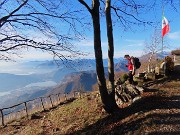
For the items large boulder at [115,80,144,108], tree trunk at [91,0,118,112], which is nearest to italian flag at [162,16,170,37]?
large boulder at [115,80,144,108]

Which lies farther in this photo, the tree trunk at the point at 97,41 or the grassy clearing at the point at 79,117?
the grassy clearing at the point at 79,117

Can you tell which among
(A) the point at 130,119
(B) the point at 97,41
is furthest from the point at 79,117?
(B) the point at 97,41

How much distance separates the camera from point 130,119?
11.1m

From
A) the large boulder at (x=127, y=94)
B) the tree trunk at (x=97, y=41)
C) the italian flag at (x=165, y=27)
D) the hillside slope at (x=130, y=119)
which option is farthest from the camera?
the italian flag at (x=165, y=27)

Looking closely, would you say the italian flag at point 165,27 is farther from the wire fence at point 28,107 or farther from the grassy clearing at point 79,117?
the grassy clearing at point 79,117

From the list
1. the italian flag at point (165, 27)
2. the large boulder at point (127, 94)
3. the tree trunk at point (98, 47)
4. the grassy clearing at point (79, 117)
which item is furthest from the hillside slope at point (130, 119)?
the italian flag at point (165, 27)

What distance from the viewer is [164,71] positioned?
64.5ft

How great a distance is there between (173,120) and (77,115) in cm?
618

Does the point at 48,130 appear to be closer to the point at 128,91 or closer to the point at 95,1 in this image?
the point at 128,91

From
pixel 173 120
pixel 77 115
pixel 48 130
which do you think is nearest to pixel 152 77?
pixel 77 115

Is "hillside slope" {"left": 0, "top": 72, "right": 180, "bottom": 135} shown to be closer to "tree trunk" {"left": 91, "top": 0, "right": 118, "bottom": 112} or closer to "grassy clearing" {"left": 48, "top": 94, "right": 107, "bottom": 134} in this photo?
"grassy clearing" {"left": 48, "top": 94, "right": 107, "bottom": 134}

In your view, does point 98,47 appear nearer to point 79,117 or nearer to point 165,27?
point 79,117

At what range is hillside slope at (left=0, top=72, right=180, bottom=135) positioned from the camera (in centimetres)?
986

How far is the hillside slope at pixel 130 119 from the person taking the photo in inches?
388
